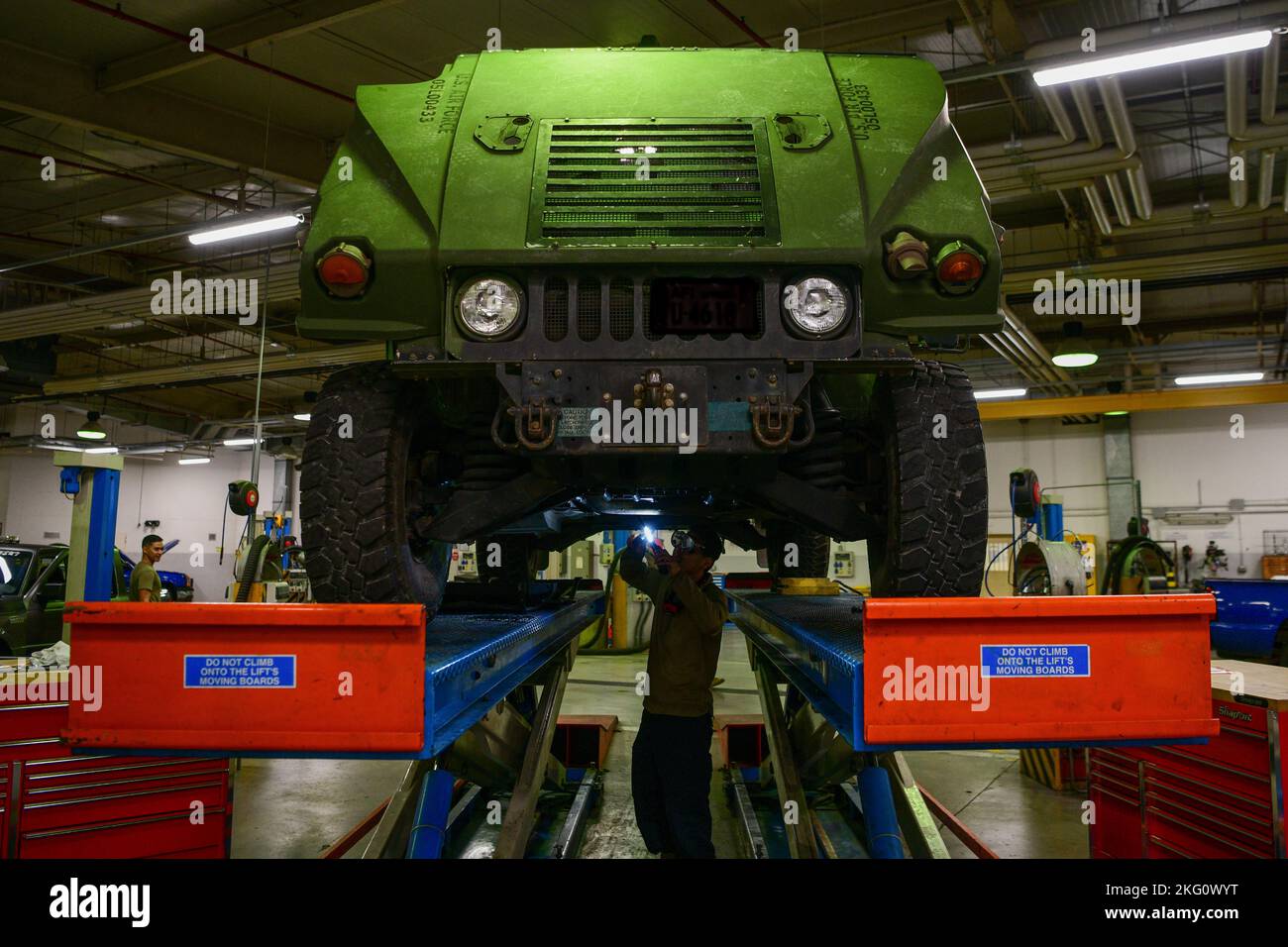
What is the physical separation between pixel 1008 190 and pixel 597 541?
1005 cm

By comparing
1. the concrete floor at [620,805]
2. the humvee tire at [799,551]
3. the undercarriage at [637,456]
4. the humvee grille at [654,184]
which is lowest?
the concrete floor at [620,805]

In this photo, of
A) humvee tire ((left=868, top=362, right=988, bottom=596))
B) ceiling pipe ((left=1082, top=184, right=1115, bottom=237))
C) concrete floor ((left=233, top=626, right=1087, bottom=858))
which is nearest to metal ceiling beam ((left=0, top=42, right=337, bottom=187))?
concrete floor ((left=233, top=626, right=1087, bottom=858))

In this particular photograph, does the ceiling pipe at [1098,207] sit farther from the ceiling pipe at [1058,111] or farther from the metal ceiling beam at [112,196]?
the metal ceiling beam at [112,196]

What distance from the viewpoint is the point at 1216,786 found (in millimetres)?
3639

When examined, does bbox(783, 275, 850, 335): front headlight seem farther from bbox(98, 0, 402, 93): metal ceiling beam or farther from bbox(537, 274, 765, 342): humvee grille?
bbox(98, 0, 402, 93): metal ceiling beam

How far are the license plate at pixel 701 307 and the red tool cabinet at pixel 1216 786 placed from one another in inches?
86.7

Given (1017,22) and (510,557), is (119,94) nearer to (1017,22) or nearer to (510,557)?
(510,557)

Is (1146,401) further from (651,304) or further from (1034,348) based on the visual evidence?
(651,304)

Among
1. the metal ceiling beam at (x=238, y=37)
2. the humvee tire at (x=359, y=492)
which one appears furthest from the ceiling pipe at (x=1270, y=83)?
the metal ceiling beam at (x=238, y=37)

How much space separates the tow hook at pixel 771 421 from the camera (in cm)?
231

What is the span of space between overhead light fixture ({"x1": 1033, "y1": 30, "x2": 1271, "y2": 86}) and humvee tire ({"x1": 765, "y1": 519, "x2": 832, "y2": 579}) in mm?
3403

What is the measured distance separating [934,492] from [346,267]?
1796 mm

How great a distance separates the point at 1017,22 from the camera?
7.05 m

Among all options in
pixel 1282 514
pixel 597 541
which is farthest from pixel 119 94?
pixel 1282 514
